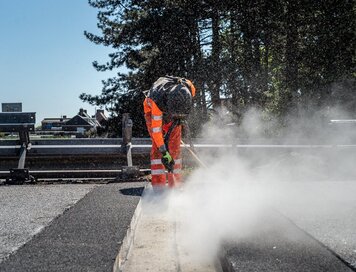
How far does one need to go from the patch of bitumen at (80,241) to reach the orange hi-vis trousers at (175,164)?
2.12 ft

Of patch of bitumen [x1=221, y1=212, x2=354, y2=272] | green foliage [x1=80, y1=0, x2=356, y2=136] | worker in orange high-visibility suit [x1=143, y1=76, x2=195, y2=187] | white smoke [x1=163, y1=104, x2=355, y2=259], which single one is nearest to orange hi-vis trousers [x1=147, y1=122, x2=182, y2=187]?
worker in orange high-visibility suit [x1=143, y1=76, x2=195, y2=187]

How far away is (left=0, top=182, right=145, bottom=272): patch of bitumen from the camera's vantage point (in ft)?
9.34

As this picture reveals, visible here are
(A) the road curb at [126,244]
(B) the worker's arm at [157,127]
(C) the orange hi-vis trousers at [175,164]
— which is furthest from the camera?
(C) the orange hi-vis trousers at [175,164]

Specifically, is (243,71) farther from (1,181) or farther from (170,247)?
(170,247)

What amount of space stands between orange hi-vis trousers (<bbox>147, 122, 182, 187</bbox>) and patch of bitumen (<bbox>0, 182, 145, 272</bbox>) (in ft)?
2.12

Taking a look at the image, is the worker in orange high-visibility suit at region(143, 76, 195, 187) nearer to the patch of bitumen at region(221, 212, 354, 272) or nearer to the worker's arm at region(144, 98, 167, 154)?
the worker's arm at region(144, 98, 167, 154)

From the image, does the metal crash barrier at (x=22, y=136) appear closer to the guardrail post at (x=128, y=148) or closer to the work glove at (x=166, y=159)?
the guardrail post at (x=128, y=148)

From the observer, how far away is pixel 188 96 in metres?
5.54

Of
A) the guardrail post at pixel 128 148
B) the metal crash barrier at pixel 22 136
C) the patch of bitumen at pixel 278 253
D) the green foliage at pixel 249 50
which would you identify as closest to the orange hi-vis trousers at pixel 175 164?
the guardrail post at pixel 128 148

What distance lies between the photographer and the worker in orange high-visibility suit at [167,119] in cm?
544

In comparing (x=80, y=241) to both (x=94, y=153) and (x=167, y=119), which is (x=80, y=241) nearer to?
(x=167, y=119)

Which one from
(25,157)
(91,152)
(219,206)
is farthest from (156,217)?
(25,157)

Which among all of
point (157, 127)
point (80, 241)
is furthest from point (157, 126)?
point (80, 241)

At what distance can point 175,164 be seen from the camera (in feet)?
19.4
